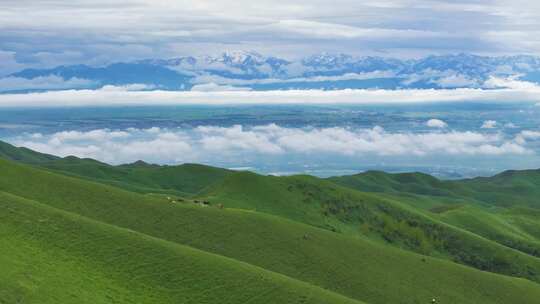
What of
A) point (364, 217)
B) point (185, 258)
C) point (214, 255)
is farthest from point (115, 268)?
point (364, 217)

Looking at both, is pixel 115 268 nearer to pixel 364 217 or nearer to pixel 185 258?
pixel 185 258

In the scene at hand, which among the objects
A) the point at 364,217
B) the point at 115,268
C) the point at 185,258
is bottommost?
the point at 364,217

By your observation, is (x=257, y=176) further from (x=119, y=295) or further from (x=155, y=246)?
(x=119, y=295)

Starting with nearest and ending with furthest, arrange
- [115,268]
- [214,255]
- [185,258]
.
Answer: [115,268] < [185,258] < [214,255]

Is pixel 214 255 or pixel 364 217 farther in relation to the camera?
pixel 364 217

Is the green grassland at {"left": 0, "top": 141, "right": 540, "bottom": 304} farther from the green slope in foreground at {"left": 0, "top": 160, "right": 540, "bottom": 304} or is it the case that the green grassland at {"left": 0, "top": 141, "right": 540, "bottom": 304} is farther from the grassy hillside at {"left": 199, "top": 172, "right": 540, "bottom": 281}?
the grassy hillside at {"left": 199, "top": 172, "right": 540, "bottom": 281}

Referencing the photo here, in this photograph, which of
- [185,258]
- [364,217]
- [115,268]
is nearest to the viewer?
[115,268]

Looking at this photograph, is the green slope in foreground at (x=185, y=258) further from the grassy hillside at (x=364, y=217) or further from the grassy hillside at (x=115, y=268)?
the grassy hillside at (x=364, y=217)

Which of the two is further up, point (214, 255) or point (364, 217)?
point (214, 255)

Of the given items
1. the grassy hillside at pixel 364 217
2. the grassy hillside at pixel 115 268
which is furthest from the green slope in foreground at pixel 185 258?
the grassy hillside at pixel 364 217
